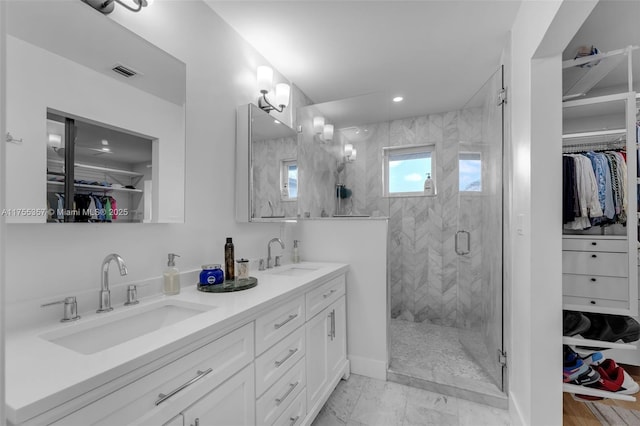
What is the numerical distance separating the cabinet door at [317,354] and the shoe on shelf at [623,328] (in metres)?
1.61

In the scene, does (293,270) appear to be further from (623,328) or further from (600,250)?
(623,328)

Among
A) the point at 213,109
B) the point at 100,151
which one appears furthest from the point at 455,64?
the point at 100,151

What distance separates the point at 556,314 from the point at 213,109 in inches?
88.5

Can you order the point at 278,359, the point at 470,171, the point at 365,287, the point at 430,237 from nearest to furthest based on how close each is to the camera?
the point at 278,359
the point at 365,287
the point at 470,171
the point at 430,237

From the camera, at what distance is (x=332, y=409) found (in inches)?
75.2

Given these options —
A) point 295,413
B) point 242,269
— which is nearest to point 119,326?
point 242,269

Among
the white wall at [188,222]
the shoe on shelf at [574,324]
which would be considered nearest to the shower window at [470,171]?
the shoe on shelf at [574,324]

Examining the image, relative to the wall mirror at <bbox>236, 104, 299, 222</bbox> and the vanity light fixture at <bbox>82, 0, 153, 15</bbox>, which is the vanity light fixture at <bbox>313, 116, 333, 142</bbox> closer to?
the wall mirror at <bbox>236, 104, 299, 222</bbox>

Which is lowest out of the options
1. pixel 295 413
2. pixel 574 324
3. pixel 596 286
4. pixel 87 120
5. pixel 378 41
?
pixel 295 413

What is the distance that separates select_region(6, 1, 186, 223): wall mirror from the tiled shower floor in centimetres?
206

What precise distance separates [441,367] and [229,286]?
6.26 ft

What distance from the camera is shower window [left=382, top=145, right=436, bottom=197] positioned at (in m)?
2.88

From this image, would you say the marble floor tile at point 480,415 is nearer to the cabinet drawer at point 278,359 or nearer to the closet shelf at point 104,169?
the cabinet drawer at point 278,359

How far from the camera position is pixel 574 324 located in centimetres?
160
